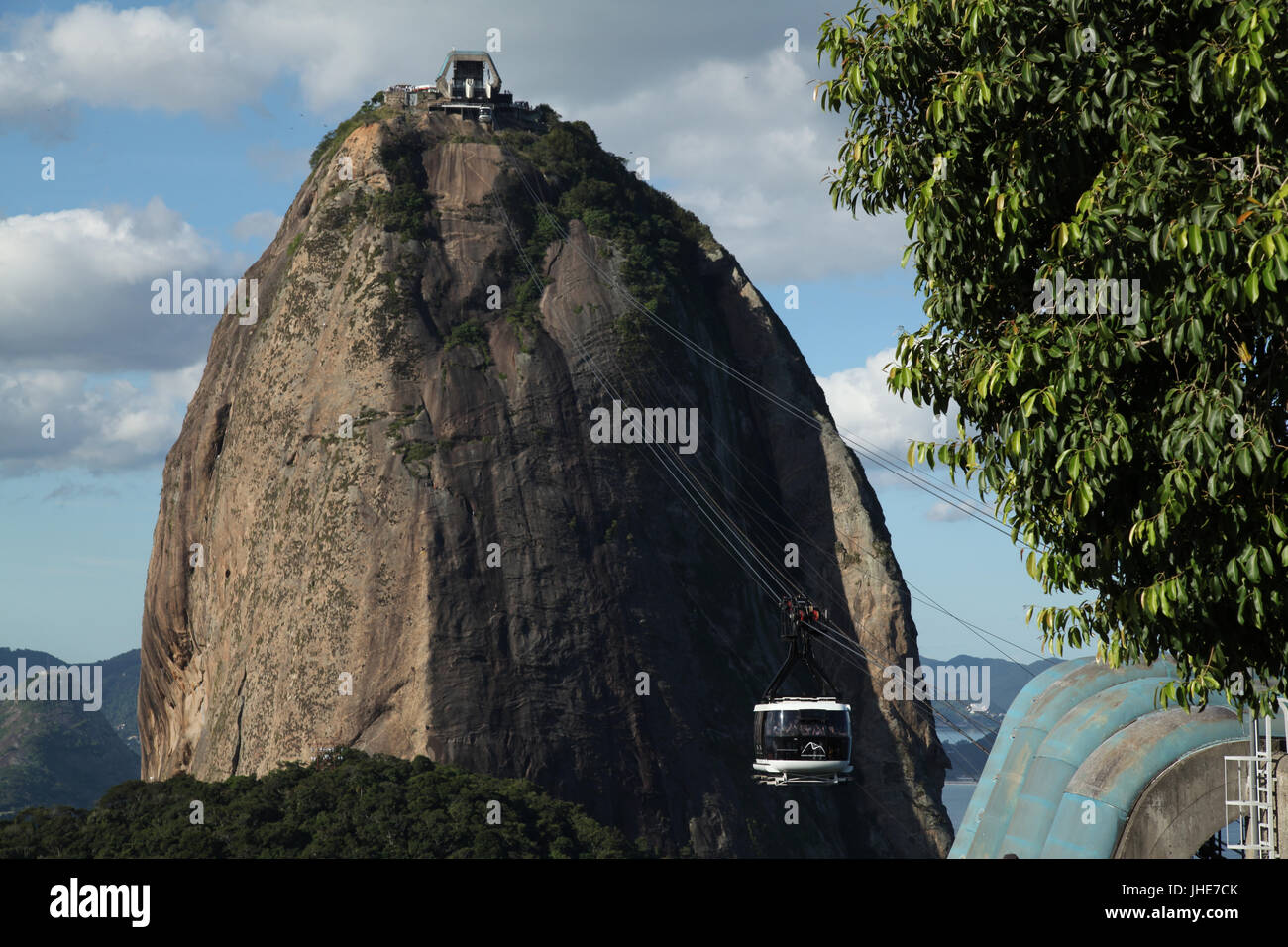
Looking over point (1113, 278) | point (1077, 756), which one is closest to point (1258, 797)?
point (1077, 756)

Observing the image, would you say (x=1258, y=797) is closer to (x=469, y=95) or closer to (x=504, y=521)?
(x=504, y=521)

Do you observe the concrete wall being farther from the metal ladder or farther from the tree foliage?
the tree foliage

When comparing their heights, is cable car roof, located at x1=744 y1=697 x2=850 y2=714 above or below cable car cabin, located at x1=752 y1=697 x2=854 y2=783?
above

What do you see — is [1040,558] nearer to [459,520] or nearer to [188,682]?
[459,520]

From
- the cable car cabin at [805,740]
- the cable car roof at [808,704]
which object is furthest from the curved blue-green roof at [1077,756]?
the cable car roof at [808,704]

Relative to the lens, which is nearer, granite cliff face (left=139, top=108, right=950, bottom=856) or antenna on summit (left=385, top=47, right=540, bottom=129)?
granite cliff face (left=139, top=108, right=950, bottom=856)

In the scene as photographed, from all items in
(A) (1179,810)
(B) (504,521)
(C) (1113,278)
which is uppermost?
(B) (504,521)

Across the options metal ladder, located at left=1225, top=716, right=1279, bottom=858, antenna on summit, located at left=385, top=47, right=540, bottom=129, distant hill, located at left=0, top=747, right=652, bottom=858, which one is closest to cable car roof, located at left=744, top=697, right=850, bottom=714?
metal ladder, located at left=1225, top=716, right=1279, bottom=858
